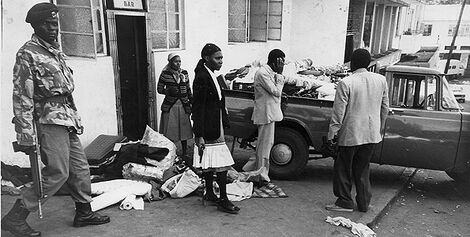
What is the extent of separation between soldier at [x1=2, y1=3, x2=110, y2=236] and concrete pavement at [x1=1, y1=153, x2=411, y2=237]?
48 cm

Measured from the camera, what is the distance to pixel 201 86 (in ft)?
13.6

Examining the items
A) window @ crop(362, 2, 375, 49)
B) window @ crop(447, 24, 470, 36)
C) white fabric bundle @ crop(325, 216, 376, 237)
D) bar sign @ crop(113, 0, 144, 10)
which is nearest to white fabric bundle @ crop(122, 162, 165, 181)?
white fabric bundle @ crop(325, 216, 376, 237)

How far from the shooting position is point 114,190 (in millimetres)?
4480

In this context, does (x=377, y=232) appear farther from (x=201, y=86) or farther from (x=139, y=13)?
(x=139, y=13)

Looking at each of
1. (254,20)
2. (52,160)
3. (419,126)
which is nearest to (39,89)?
(52,160)

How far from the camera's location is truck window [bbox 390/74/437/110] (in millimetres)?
5281

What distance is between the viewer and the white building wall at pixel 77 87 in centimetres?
462

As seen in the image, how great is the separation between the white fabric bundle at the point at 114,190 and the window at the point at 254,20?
586 cm

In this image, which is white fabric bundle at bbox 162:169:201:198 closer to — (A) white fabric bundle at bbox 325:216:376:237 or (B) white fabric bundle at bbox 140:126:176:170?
(B) white fabric bundle at bbox 140:126:176:170

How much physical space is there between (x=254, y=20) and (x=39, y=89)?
799cm

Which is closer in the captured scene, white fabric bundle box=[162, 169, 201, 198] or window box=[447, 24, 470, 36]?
white fabric bundle box=[162, 169, 201, 198]

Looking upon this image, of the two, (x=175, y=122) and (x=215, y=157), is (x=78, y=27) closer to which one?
(x=175, y=122)

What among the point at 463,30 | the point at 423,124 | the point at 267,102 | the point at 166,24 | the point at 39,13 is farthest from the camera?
the point at 463,30

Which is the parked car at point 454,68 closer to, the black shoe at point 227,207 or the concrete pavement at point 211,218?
the concrete pavement at point 211,218
